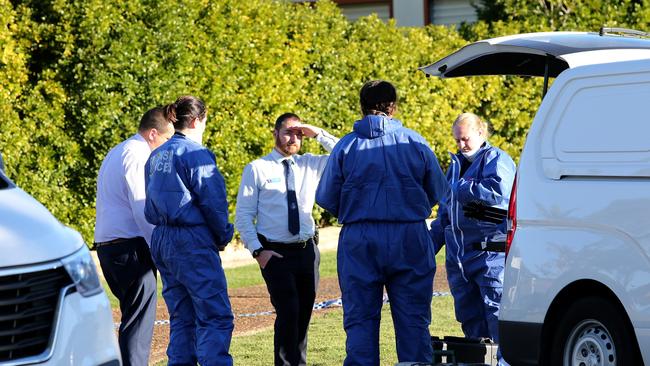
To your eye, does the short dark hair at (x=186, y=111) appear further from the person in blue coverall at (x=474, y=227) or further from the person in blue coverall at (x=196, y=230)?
the person in blue coverall at (x=474, y=227)

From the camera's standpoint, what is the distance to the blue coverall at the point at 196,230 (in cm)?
834

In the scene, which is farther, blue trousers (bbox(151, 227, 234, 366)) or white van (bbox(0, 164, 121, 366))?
blue trousers (bbox(151, 227, 234, 366))

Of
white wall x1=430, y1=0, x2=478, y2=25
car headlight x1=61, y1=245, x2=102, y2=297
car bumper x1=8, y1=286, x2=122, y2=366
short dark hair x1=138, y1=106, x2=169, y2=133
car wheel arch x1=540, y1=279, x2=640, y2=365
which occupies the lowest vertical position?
car wheel arch x1=540, y1=279, x2=640, y2=365

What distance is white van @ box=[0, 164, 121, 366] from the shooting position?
17.6 ft

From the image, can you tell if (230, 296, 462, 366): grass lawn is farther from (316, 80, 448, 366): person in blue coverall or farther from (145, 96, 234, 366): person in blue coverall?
(316, 80, 448, 366): person in blue coverall

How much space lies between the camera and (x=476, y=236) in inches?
359

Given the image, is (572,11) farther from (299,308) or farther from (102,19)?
(299,308)

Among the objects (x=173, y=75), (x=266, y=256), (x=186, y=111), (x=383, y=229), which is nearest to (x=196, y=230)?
(x=266, y=256)

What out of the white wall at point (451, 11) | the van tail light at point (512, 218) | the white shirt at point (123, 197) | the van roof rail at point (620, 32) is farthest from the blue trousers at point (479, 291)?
the white wall at point (451, 11)

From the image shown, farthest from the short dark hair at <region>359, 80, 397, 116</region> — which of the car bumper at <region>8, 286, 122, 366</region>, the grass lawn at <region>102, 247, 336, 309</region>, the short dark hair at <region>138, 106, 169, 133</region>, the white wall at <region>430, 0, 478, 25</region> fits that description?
the white wall at <region>430, 0, 478, 25</region>

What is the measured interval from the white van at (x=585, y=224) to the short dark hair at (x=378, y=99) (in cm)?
127

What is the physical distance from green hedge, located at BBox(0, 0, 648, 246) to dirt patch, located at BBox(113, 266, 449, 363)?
219 centimetres

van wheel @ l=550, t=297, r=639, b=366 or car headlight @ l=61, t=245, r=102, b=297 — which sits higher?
car headlight @ l=61, t=245, r=102, b=297

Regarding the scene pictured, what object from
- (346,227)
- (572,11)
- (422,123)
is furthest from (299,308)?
(572,11)
